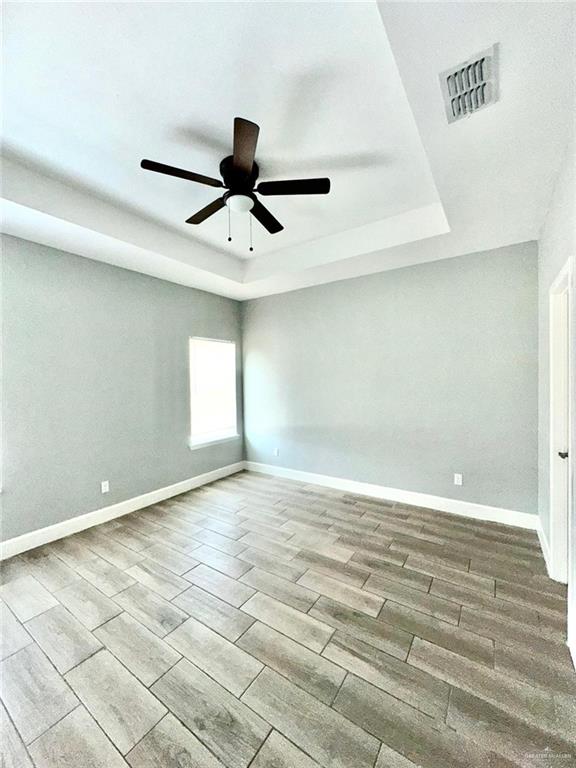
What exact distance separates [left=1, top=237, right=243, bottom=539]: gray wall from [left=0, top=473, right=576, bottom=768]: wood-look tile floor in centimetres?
60

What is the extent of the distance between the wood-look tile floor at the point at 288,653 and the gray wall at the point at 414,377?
2.44 feet

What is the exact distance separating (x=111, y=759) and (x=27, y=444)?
2.45 meters

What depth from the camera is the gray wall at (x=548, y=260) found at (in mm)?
1659

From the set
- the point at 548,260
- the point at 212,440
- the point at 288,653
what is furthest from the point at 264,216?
the point at 212,440

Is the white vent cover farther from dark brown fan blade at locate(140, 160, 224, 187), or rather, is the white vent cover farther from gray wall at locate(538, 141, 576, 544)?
dark brown fan blade at locate(140, 160, 224, 187)

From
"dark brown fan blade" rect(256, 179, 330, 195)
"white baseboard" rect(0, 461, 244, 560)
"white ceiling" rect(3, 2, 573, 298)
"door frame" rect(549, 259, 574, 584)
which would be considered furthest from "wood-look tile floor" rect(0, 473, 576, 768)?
"white ceiling" rect(3, 2, 573, 298)

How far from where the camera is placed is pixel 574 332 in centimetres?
156

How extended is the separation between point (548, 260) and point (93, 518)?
474 centimetres

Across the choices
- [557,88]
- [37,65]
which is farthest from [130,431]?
[557,88]

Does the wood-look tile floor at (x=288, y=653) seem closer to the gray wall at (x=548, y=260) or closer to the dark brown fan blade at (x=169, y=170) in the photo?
the gray wall at (x=548, y=260)

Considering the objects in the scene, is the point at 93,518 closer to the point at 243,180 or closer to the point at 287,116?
the point at 243,180

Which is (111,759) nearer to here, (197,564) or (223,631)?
(223,631)

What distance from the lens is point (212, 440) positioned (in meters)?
4.42

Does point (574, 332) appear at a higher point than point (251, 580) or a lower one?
higher
